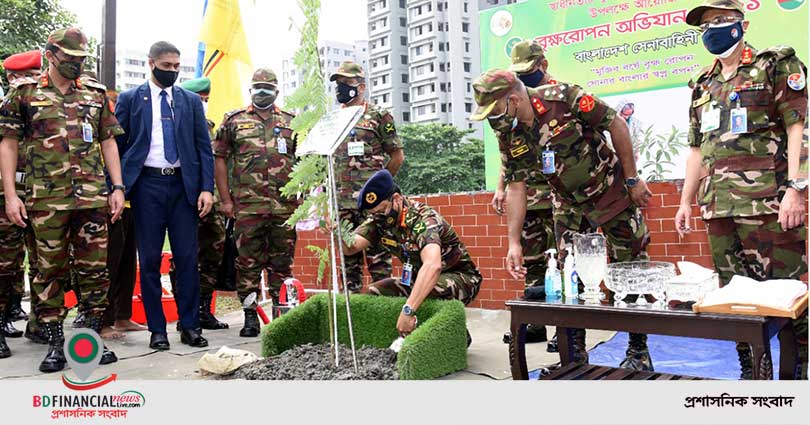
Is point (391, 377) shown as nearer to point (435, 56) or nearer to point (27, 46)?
point (27, 46)

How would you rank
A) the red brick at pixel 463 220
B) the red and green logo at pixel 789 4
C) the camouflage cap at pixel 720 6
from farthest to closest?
1. the red and green logo at pixel 789 4
2. the red brick at pixel 463 220
3. the camouflage cap at pixel 720 6

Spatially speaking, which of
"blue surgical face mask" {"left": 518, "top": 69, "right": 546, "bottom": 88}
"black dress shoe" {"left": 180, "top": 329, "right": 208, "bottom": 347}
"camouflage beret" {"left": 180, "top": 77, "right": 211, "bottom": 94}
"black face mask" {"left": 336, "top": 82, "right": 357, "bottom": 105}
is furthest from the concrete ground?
"camouflage beret" {"left": 180, "top": 77, "right": 211, "bottom": 94}

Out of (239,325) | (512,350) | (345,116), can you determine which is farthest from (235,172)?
(512,350)

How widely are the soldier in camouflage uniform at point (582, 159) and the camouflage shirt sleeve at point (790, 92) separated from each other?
2.12 feet

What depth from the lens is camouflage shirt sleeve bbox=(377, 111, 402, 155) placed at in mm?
4711

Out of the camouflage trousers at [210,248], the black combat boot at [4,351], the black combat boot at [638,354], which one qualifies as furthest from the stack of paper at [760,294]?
the black combat boot at [4,351]

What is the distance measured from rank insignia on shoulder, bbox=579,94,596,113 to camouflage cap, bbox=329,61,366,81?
1975 millimetres

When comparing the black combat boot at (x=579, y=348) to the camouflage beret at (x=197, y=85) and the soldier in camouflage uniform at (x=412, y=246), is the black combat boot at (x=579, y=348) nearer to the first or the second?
the soldier in camouflage uniform at (x=412, y=246)

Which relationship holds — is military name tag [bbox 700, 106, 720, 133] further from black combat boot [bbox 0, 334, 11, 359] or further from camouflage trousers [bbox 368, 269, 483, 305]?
black combat boot [bbox 0, 334, 11, 359]

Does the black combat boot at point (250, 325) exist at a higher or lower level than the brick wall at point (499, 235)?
lower

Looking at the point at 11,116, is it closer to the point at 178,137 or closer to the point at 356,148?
the point at 178,137

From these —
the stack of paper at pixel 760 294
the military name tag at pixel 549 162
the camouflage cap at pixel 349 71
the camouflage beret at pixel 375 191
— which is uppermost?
the camouflage cap at pixel 349 71

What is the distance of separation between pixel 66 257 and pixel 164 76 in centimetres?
125

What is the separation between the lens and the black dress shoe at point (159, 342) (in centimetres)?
399
